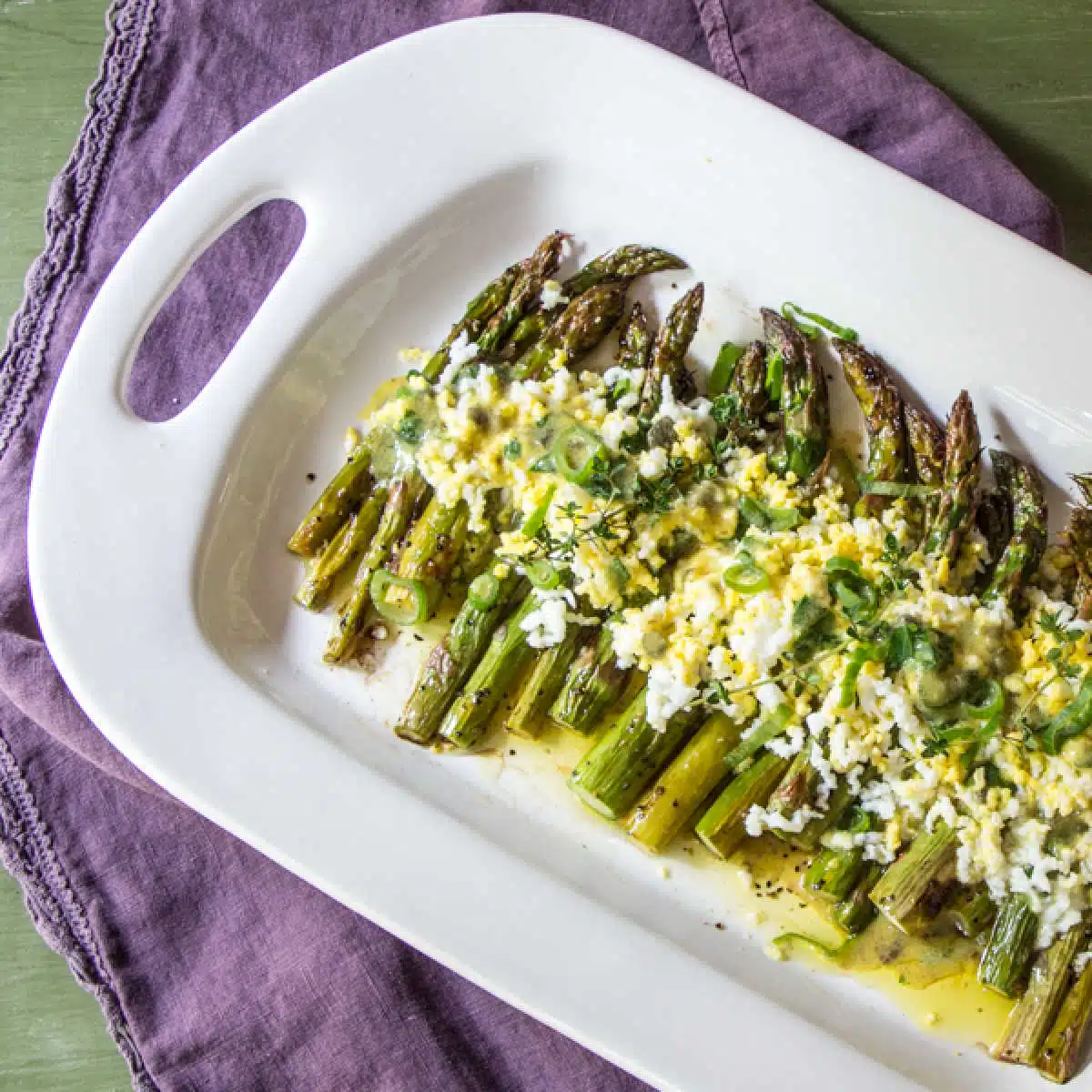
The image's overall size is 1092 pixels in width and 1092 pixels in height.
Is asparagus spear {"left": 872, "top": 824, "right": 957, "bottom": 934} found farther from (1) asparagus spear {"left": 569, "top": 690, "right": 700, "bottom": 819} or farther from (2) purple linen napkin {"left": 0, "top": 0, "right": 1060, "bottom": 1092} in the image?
(2) purple linen napkin {"left": 0, "top": 0, "right": 1060, "bottom": 1092}

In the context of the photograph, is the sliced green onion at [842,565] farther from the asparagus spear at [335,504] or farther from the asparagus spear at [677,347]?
the asparagus spear at [335,504]

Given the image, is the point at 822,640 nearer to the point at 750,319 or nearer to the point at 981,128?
the point at 750,319

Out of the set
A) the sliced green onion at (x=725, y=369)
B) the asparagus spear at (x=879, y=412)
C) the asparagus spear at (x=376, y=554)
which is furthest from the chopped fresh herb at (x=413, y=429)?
the asparagus spear at (x=879, y=412)

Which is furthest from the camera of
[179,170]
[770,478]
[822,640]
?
[179,170]

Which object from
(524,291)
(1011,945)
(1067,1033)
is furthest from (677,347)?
(1067,1033)

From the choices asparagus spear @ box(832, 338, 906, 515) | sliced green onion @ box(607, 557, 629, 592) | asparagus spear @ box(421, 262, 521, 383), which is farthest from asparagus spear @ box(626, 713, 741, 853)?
asparagus spear @ box(421, 262, 521, 383)

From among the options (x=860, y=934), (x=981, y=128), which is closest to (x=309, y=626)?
(x=860, y=934)
